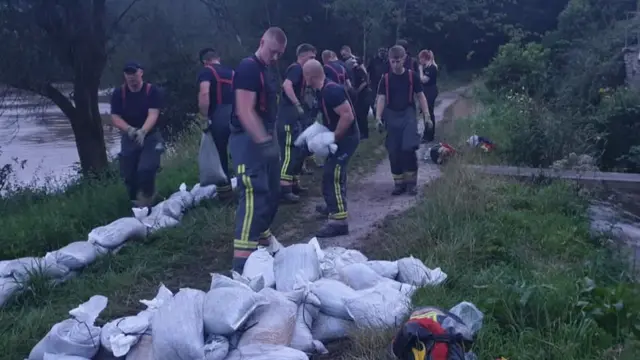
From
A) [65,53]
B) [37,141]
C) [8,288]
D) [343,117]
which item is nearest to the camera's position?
[8,288]

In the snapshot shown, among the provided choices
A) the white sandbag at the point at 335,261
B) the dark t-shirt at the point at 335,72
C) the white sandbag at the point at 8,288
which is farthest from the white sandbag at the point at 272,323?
the dark t-shirt at the point at 335,72

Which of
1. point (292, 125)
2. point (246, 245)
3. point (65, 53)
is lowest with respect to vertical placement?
point (246, 245)

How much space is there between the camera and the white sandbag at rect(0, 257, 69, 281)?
5.60 meters

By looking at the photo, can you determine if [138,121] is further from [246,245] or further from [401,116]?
[401,116]

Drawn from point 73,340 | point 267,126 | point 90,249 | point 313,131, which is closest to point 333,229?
point 313,131

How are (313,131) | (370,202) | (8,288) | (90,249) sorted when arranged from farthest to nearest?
(370,202) < (313,131) < (90,249) < (8,288)

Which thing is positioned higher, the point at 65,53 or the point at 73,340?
the point at 65,53

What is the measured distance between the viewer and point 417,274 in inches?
205

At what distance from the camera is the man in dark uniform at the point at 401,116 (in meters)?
9.05

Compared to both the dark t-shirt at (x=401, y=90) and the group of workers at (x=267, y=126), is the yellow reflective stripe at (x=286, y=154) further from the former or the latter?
the dark t-shirt at (x=401, y=90)

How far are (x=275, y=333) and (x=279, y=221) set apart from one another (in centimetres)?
365

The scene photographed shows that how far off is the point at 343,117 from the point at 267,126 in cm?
131

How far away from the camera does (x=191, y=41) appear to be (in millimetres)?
18875

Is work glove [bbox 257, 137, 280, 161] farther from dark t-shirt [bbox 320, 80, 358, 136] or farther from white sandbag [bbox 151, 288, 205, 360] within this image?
white sandbag [bbox 151, 288, 205, 360]
